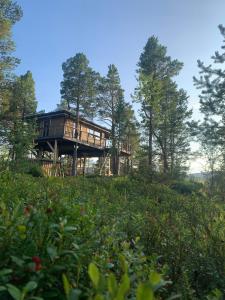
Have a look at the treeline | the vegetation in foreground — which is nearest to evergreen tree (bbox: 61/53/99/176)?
the treeline

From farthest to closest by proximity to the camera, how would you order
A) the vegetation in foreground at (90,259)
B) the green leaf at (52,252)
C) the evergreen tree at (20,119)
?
the evergreen tree at (20,119) → the green leaf at (52,252) → the vegetation in foreground at (90,259)

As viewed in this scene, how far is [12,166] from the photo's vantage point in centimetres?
1134

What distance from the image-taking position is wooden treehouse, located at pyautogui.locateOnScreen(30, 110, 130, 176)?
3173 cm

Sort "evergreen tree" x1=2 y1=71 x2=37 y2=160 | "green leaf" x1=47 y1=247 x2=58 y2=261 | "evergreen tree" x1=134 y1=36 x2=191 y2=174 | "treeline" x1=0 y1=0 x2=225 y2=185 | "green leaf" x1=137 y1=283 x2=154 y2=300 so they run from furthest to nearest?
"evergreen tree" x1=134 y1=36 x2=191 y2=174 < "treeline" x1=0 y1=0 x2=225 y2=185 < "evergreen tree" x1=2 y1=71 x2=37 y2=160 < "green leaf" x1=47 y1=247 x2=58 y2=261 < "green leaf" x1=137 y1=283 x2=154 y2=300

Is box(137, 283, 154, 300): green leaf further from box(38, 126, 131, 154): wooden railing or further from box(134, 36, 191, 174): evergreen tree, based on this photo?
box(134, 36, 191, 174): evergreen tree

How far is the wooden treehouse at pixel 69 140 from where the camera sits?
31734mm

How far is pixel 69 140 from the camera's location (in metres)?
32.0

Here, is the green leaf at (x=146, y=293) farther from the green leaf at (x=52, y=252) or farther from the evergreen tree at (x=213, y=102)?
the evergreen tree at (x=213, y=102)

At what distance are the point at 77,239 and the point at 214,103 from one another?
1952 cm

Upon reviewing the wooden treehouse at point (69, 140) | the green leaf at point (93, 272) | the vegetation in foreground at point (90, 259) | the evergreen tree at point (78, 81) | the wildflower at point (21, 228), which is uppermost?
the evergreen tree at point (78, 81)

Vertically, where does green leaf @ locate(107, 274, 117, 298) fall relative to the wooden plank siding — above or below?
below

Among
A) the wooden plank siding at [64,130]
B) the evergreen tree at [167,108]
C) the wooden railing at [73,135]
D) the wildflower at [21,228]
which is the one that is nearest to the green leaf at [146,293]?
the wildflower at [21,228]

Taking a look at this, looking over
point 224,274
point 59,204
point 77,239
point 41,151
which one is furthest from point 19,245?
point 41,151

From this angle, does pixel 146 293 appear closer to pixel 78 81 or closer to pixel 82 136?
pixel 82 136
